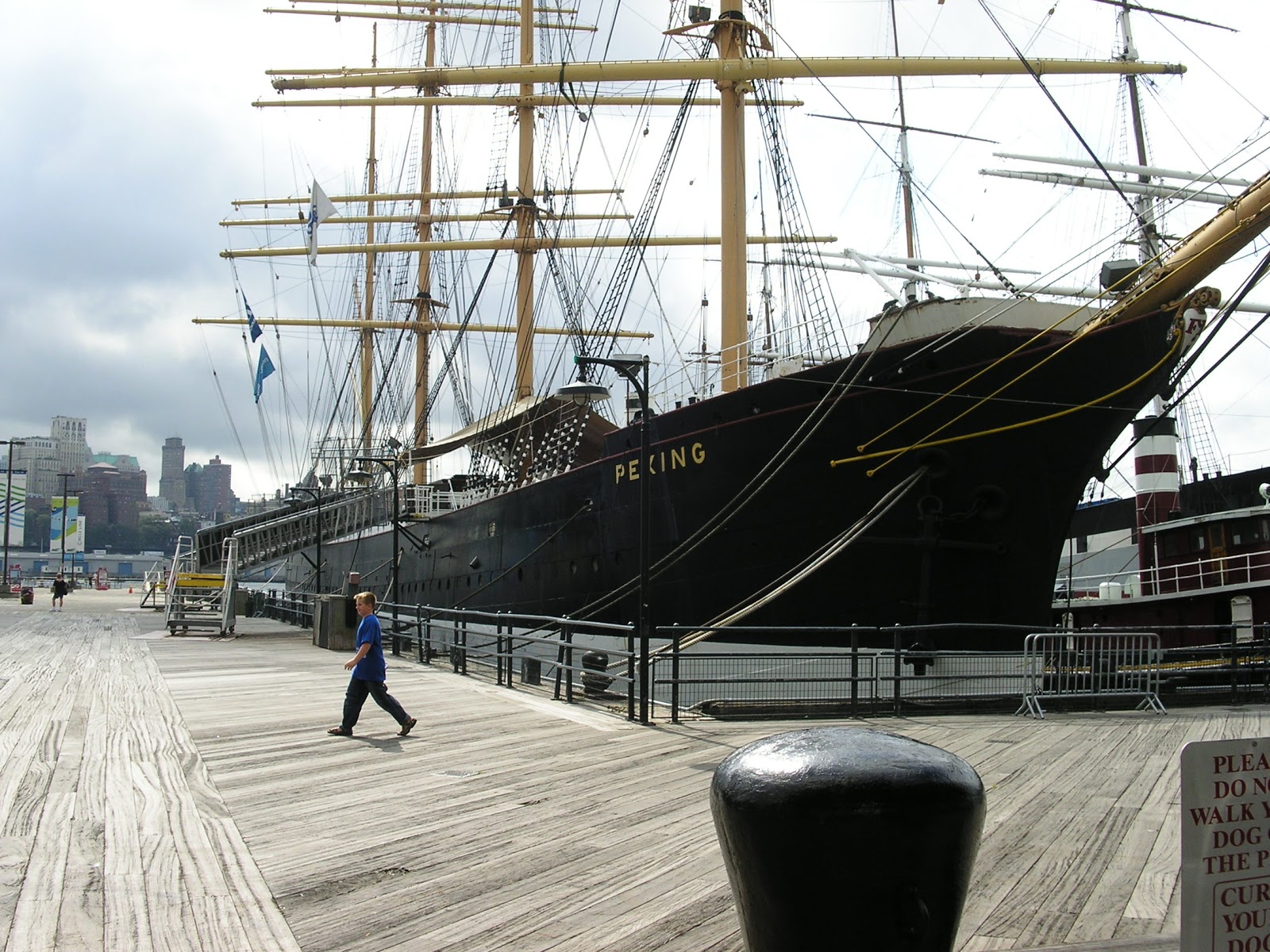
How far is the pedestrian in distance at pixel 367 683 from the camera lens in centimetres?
859

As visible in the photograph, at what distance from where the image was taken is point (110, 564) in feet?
465

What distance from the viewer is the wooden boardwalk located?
13.3 ft

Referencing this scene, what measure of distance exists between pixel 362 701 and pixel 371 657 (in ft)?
1.26

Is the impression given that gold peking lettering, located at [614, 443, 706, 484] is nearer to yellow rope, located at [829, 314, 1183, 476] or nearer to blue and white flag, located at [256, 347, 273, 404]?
yellow rope, located at [829, 314, 1183, 476]

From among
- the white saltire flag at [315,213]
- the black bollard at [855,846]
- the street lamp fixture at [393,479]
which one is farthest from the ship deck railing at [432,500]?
the black bollard at [855,846]

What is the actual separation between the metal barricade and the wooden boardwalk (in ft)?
1.39

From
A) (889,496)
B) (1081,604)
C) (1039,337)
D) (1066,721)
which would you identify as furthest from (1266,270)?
(1081,604)

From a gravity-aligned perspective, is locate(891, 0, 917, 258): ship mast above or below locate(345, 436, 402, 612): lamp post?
above

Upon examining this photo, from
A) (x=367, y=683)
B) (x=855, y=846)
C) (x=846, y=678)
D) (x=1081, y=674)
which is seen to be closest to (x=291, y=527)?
(x=367, y=683)

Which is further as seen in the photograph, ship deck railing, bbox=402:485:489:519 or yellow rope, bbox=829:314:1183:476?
ship deck railing, bbox=402:485:489:519

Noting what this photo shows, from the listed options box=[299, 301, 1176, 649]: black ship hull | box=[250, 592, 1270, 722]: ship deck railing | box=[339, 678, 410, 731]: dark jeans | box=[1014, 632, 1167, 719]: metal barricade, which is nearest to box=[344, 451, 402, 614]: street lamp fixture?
box=[299, 301, 1176, 649]: black ship hull

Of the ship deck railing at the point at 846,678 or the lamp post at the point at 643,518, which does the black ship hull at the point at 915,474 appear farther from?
the lamp post at the point at 643,518

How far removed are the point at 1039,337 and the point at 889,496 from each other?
3.07 m

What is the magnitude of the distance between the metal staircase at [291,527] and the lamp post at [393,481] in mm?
1199
